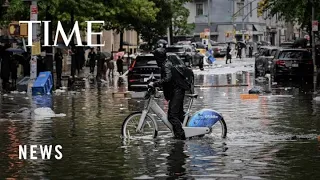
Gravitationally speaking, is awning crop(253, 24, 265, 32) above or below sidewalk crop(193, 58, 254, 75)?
above

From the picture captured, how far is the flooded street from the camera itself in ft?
36.5

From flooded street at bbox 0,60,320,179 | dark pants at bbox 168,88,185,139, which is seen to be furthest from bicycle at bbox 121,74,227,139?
flooded street at bbox 0,60,320,179

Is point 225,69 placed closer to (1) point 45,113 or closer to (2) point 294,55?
(2) point 294,55

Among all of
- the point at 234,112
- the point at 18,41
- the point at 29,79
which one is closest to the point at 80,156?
the point at 234,112

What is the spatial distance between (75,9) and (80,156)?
30.0 metres

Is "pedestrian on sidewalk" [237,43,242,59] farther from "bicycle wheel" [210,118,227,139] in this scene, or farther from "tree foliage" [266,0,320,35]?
"bicycle wheel" [210,118,227,139]

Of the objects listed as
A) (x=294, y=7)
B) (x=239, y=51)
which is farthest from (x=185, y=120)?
(x=239, y=51)

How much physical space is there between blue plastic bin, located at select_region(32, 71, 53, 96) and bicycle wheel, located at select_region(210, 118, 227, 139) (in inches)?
577

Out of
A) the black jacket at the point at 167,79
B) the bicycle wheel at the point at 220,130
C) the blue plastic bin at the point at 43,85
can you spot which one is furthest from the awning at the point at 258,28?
the black jacket at the point at 167,79

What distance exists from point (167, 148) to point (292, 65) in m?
25.4

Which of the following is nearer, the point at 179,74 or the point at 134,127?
the point at 179,74

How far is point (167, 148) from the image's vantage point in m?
13.6

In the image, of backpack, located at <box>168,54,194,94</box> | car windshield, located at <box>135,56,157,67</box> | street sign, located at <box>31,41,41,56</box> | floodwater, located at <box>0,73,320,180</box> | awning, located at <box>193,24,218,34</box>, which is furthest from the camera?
awning, located at <box>193,24,218,34</box>

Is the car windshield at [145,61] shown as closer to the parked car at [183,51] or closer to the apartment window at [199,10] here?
the parked car at [183,51]
